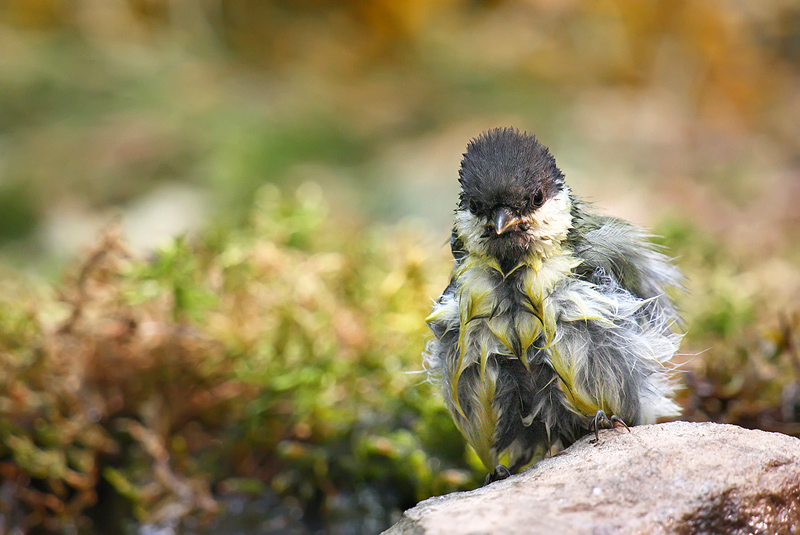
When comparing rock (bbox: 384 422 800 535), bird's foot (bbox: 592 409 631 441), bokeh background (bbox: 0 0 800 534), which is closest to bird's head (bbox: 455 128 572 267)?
bird's foot (bbox: 592 409 631 441)

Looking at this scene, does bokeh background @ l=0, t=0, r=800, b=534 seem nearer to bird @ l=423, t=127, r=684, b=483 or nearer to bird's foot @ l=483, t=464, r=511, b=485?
bird's foot @ l=483, t=464, r=511, b=485

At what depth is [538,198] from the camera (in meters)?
2.09

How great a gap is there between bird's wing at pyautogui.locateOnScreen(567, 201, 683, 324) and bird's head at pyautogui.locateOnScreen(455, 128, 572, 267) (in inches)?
3.4

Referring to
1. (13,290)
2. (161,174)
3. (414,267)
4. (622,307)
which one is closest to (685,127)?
(414,267)

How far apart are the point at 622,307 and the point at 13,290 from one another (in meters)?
3.47

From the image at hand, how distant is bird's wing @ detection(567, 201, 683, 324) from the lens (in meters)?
2.15

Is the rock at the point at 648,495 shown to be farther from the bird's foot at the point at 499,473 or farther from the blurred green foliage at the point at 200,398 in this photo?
the blurred green foliage at the point at 200,398

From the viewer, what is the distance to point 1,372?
3141mm

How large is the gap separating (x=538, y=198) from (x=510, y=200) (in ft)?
0.40

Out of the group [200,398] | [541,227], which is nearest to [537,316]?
[541,227]

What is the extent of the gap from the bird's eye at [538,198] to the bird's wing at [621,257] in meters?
0.16

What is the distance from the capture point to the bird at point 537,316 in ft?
6.73

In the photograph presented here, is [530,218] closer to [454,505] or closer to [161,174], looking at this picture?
[454,505]

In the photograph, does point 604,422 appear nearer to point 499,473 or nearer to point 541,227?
point 499,473
